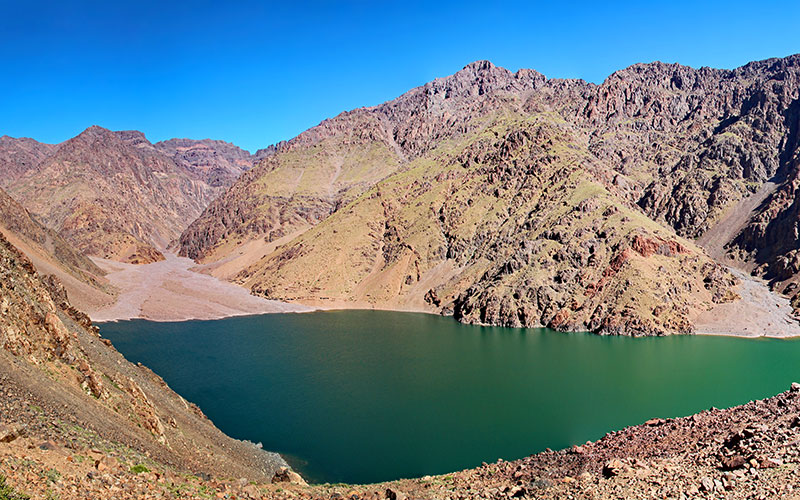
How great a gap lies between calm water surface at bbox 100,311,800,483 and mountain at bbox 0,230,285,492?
12156mm

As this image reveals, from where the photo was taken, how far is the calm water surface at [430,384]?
47.6 m

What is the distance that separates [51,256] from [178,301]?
3379cm

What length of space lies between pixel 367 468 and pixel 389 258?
12525 centimetres

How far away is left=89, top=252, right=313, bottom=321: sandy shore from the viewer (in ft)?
427

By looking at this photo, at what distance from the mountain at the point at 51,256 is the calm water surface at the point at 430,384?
1843 centimetres

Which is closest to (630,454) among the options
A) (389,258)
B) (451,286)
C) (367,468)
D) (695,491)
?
(695,491)

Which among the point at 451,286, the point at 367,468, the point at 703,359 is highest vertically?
the point at 451,286

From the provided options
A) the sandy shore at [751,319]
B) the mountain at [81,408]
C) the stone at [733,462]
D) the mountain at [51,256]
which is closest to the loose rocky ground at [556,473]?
the stone at [733,462]

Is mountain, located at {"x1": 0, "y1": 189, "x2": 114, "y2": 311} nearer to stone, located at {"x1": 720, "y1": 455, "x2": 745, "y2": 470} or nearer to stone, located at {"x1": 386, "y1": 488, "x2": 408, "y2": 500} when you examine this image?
stone, located at {"x1": 386, "y1": 488, "x2": 408, "y2": 500}

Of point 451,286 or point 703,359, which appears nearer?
point 703,359

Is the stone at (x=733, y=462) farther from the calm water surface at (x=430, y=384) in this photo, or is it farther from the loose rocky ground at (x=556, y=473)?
the calm water surface at (x=430, y=384)

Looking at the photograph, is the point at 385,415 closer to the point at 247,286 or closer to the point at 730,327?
the point at 730,327

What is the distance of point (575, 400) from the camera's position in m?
60.9

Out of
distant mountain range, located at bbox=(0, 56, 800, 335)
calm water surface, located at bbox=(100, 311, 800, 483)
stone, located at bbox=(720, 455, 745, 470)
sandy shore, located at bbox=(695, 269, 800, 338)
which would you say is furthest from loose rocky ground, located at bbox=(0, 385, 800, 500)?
sandy shore, located at bbox=(695, 269, 800, 338)
